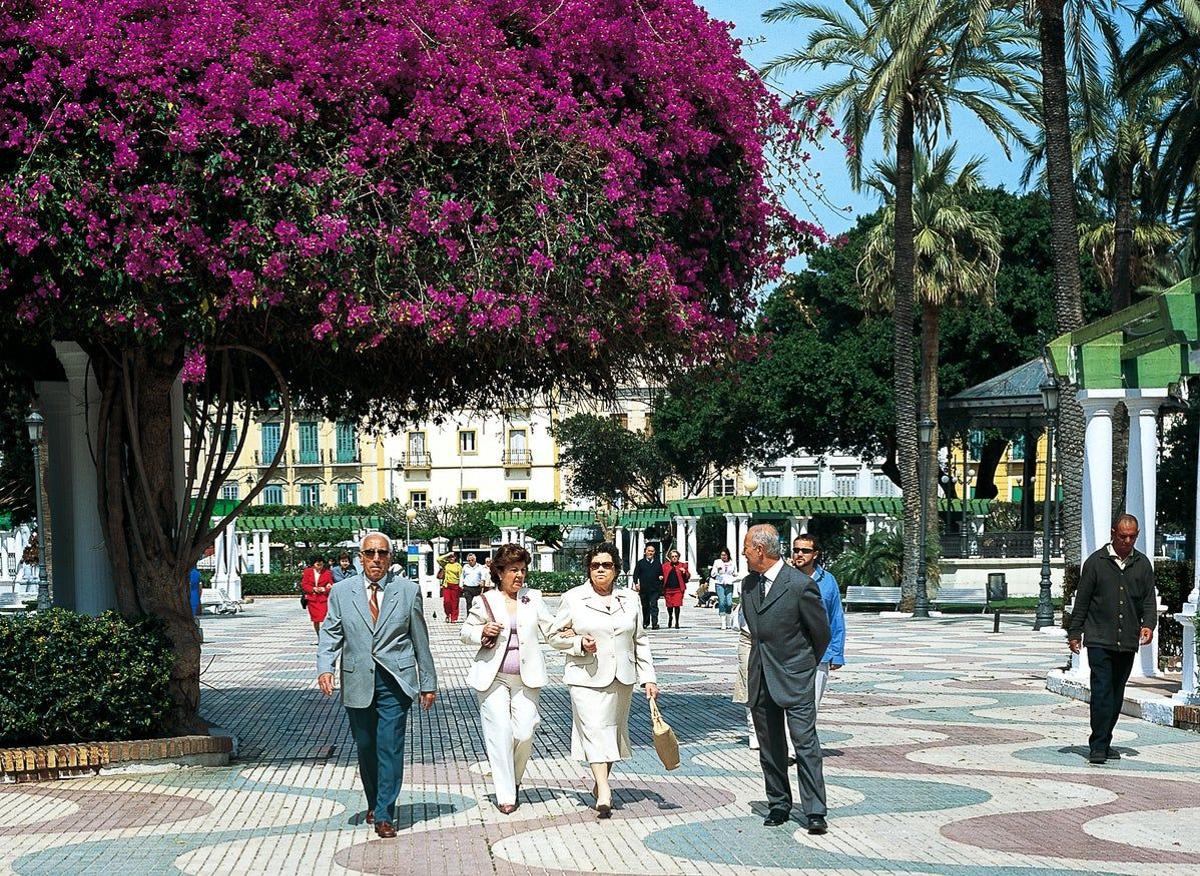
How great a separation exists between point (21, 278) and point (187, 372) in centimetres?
117

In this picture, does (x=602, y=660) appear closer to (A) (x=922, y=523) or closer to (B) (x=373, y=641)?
(B) (x=373, y=641)

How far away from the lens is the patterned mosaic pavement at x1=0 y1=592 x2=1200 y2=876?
775 centimetres

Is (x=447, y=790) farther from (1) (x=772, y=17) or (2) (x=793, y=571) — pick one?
(1) (x=772, y=17)

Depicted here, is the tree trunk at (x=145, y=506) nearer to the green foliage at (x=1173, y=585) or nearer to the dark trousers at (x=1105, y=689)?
the dark trousers at (x=1105, y=689)

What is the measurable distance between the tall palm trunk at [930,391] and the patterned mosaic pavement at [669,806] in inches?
891

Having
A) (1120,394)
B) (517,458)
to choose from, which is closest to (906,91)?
(1120,394)

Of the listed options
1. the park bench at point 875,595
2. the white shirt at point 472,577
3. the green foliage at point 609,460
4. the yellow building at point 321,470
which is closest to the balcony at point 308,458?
the yellow building at point 321,470

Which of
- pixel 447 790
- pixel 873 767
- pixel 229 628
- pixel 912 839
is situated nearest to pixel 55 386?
pixel 447 790

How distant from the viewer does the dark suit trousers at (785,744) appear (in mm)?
8477

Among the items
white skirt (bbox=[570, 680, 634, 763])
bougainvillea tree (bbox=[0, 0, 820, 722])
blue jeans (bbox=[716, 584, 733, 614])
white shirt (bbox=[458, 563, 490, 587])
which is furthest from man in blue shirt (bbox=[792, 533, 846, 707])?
blue jeans (bbox=[716, 584, 733, 614])

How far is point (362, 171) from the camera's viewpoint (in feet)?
32.1

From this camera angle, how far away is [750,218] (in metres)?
11.5

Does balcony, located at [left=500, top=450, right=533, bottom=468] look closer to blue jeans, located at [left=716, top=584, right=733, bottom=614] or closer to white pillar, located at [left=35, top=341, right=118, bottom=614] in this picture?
blue jeans, located at [left=716, top=584, right=733, bottom=614]

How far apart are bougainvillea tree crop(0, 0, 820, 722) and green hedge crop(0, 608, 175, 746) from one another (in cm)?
187
